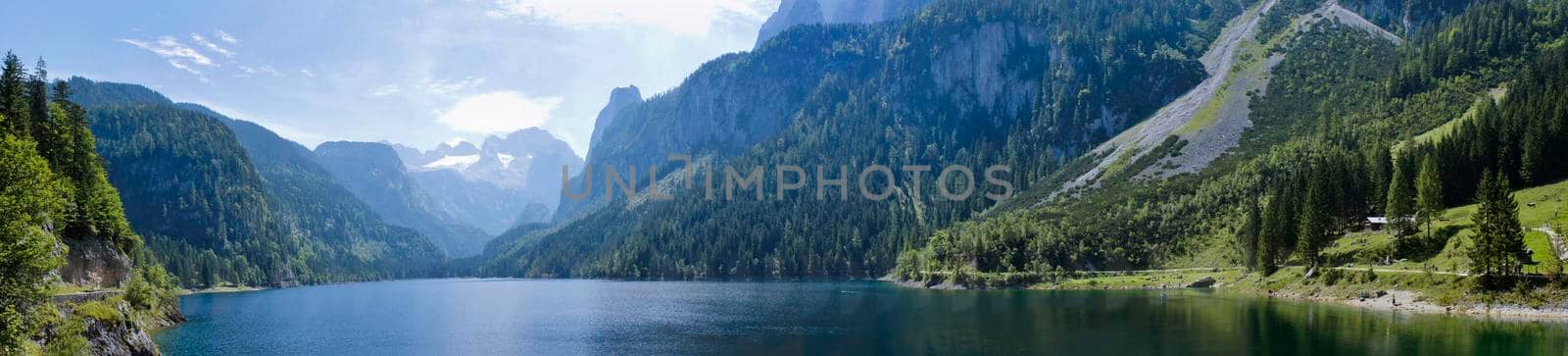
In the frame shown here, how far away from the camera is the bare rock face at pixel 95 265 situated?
79000 mm

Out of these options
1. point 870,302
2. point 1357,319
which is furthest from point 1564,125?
point 870,302

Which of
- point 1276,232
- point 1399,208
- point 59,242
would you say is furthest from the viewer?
point 1276,232

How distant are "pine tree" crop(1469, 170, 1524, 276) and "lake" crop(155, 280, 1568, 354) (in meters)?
9.12

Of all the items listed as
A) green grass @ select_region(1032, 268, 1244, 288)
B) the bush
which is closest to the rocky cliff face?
the bush

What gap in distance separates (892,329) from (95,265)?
3155 inches

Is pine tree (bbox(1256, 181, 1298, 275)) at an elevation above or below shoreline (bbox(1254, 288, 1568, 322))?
above

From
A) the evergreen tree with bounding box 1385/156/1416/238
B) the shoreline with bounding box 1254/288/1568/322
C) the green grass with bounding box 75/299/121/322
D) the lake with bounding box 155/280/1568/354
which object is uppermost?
the evergreen tree with bounding box 1385/156/1416/238

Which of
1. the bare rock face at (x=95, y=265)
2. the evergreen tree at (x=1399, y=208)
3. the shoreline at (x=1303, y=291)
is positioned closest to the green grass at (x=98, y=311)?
the bare rock face at (x=95, y=265)

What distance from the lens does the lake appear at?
64.4 meters

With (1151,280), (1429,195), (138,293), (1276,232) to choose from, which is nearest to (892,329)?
(1429,195)

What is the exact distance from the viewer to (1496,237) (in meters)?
76.2

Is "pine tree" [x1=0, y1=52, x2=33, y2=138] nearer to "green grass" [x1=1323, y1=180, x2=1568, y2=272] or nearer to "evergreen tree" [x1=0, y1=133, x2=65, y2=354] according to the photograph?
"evergreen tree" [x1=0, y1=133, x2=65, y2=354]

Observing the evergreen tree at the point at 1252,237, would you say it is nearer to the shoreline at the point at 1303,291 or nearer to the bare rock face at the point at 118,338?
the shoreline at the point at 1303,291

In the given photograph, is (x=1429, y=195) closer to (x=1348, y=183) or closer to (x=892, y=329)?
(x=1348, y=183)
